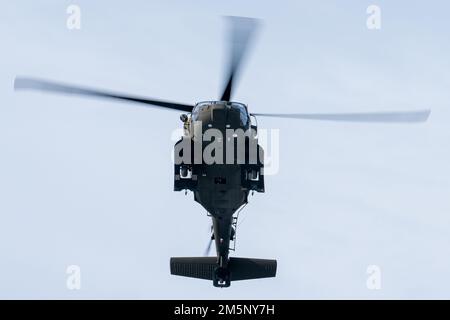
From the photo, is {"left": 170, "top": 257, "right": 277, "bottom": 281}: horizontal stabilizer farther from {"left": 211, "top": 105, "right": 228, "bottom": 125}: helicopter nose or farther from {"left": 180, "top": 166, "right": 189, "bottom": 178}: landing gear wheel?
{"left": 211, "top": 105, "right": 228, "bottom": 125}: helicopter nose

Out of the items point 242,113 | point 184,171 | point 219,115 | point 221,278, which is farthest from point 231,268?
point 219,115

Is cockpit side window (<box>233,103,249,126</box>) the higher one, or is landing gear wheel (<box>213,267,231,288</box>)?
cockpit side window (<box>233,103,249,126</box>)

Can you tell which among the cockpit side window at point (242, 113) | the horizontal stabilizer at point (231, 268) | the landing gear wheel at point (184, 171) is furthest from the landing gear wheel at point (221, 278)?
the cockpit side window at point (242, 113)

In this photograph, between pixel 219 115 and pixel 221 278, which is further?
pixel 221 278

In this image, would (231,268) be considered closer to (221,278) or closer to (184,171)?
(221,278)

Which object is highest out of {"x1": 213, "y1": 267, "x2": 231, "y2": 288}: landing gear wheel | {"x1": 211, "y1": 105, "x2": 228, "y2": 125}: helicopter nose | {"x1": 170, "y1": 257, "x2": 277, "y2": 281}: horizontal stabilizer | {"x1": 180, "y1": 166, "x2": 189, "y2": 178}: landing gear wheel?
{"x1": 211, "y1": 105, "x2": 228, "y2": 125}: helicopter nose

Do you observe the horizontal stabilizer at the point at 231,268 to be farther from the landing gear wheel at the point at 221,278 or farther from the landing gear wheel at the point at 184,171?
the landing gear wheel at the point at 184,171

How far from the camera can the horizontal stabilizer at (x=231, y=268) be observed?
172 ft

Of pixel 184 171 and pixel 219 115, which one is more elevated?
pixel 219 115

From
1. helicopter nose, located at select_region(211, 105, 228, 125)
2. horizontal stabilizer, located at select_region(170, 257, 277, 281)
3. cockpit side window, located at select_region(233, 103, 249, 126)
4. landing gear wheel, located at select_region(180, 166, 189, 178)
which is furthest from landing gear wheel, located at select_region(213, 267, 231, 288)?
helicopter nose, located at select_region(211, 105, 228, 125)

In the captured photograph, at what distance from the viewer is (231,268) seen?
5241cm

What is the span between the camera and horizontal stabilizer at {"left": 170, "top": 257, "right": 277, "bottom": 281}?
172 feet

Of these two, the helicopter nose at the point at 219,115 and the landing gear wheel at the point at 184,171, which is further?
the landing gear wheel at the point at 184,171
